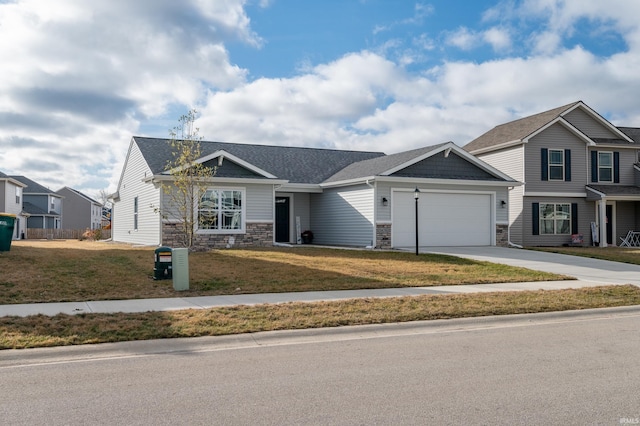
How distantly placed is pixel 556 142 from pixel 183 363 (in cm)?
2615

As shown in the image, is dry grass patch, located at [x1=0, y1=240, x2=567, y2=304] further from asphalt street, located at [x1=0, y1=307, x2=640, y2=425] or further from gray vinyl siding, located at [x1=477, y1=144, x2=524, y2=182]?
gray vinyl siding, located at [x1=477, y1=144, x2=524, y2=182]

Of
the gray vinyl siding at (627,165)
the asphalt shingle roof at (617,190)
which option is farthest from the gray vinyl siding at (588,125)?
the asphalt shingle roof at (617,190)

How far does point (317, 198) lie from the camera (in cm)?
2788

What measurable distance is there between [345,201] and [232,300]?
14.6 meters

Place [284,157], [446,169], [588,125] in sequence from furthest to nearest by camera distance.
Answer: [588,125] → [284,157] → [446,169]

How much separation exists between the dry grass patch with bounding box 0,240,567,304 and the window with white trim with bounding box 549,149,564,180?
41.6ft

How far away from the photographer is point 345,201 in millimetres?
25219

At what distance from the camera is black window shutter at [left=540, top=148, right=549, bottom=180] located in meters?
28.5

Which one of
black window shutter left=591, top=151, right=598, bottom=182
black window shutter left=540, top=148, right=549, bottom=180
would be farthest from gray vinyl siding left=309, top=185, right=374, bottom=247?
black window shutter left=591, top=151, right=598, bottom=182

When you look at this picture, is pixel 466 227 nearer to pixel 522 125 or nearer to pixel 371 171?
pixel 371 171

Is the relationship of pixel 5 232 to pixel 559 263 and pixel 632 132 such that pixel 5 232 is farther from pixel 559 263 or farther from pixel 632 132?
pixel 632 132

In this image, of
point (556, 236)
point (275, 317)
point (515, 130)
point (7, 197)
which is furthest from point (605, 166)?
point (7, 197)

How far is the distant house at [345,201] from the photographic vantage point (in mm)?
22922

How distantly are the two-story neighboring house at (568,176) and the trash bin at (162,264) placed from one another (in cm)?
2000
